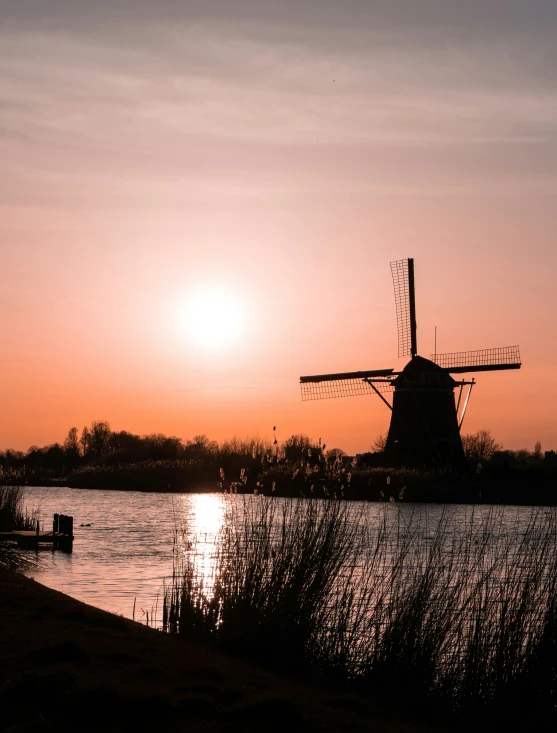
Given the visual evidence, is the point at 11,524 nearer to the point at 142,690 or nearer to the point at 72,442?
the point at 142,690

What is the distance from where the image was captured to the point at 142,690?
23.1ft

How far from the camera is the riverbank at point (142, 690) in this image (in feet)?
20.9

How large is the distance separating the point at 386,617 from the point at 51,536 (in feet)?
45.0

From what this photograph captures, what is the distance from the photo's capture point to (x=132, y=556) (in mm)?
21250

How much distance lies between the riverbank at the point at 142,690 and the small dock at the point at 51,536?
397 inches

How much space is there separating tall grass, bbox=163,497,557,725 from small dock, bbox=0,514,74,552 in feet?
32.9

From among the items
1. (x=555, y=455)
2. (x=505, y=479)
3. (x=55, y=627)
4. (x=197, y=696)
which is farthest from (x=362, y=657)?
(x=555, y=455)

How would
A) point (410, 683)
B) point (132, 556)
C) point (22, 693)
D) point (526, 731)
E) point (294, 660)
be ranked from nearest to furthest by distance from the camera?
point (22, 693)
point (526, 731)
point (410, 683)
point (294, 660)
point (132, 556)

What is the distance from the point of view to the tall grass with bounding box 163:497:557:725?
25.1 feet

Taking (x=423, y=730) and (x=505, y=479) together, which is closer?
(x=423, y=730)

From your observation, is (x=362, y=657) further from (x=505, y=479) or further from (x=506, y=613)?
(x=505, y=479)

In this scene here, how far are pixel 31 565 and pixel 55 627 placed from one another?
9.21 m

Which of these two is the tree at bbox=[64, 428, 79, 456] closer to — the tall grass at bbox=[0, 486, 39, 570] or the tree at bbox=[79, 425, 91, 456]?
the tree at bbox=[79, 425, 91, 456]

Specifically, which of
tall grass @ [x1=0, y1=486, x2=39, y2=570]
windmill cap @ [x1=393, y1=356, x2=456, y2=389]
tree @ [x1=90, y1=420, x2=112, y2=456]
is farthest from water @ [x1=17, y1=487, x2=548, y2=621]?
tree @ [x1=90, y1=420, x2=112, y2=456]
